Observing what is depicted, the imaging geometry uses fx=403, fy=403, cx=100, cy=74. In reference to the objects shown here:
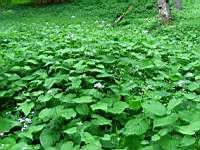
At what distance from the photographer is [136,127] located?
2.67 m

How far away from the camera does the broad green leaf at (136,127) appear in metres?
2.62

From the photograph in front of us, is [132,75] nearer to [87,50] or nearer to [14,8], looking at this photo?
[87,50]

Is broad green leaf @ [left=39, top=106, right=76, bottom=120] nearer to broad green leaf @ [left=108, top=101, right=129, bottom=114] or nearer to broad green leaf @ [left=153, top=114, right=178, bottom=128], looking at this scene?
broad green leaf @ [left=108, top=101, right=129, bottom=114]

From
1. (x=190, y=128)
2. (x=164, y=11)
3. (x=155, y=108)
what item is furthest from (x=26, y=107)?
(x=164, y=11)

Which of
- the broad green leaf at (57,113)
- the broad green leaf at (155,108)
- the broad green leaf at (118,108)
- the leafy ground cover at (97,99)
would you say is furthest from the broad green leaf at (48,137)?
the broad green leaf at (155,108)

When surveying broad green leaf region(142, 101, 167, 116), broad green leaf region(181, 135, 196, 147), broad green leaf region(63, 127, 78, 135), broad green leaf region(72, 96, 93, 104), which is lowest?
broad green leaf region(63, 127, 78, 135)

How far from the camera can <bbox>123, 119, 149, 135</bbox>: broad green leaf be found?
2623 mm

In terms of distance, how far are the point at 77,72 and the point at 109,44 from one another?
1.33m

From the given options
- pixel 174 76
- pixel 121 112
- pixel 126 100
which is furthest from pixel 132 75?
pixel 121 112

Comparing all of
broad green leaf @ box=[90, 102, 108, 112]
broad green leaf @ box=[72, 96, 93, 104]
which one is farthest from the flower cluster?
broad green leaf @ box=[90, 102, 108, 112]

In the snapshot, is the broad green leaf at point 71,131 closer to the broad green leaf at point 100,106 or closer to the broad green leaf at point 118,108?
the broad green leaf at point 100,106

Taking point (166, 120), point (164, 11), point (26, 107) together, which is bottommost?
point (164, 11)

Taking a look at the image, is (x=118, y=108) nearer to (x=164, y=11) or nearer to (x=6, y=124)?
(x=6, y=124)

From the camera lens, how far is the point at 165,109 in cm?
266
